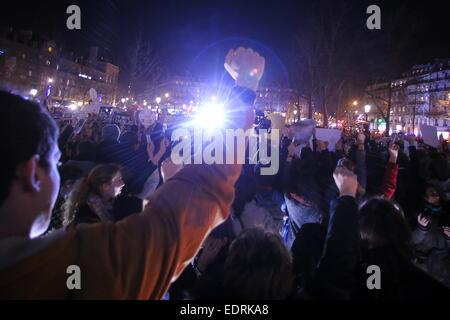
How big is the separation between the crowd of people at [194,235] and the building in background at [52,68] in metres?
46.2

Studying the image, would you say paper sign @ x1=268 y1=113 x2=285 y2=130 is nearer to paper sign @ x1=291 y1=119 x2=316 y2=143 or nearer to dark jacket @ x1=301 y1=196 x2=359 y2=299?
paper sign @ x1=291 y1=119 x2=316 y2=143

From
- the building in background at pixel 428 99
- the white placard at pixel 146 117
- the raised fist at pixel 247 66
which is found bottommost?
the raised fist at pixel 247 66

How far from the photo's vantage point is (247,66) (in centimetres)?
166

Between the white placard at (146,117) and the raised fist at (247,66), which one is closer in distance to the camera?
the raised fist at (247,66)

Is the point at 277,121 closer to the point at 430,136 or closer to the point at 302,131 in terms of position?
the point at 302,131

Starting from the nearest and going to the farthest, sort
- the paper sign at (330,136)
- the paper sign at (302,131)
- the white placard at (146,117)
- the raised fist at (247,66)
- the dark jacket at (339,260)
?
the raised fist at (247,66), the dark jacket at (339,260), the paper sign at (302,131), the paper sign at (330,136), the white placard at (146,117)

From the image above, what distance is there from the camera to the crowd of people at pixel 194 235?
1076 millimetres

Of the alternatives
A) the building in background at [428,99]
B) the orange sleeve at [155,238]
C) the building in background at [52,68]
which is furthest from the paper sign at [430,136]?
the building in background at [428,99]

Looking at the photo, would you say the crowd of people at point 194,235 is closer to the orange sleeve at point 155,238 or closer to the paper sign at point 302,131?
the orange sleeve at point 155,238

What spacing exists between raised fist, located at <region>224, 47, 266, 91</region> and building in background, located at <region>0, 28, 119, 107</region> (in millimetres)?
47858

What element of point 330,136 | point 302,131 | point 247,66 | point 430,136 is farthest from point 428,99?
point 247,66

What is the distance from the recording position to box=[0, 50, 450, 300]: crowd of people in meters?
1.08

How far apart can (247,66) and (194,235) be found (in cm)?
91
